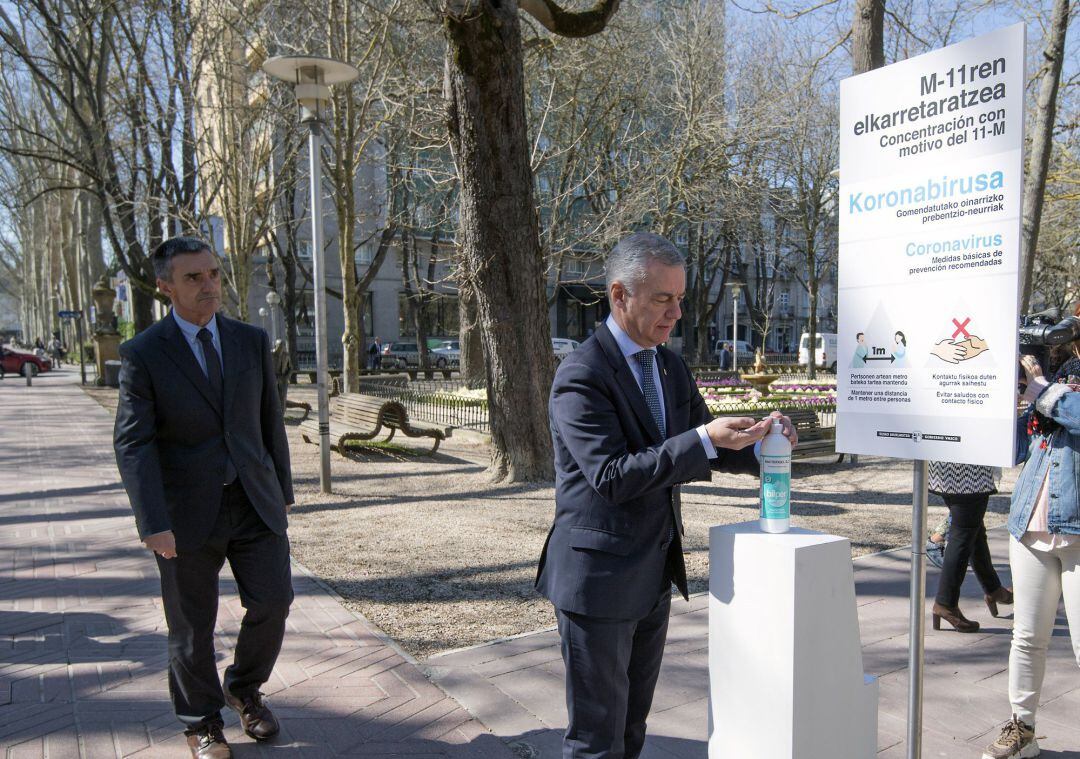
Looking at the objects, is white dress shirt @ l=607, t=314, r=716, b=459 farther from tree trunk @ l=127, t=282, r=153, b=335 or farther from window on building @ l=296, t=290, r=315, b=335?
window on building @ l=296, t=290, r=315, b=335

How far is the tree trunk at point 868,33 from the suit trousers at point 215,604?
8.78 m

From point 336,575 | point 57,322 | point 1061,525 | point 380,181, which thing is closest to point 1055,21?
point 1061,525

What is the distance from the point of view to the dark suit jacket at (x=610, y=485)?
2250mm

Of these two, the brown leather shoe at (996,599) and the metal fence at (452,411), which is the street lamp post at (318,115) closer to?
the metal fence at (452,411)

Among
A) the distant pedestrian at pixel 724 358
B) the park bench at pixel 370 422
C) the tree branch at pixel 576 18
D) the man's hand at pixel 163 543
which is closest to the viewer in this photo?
the man's hand at pixel 163 543

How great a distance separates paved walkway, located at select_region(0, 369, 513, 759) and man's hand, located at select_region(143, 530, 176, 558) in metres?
0.93

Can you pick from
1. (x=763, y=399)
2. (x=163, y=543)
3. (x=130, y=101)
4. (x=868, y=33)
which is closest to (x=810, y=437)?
(x=763, y=399)

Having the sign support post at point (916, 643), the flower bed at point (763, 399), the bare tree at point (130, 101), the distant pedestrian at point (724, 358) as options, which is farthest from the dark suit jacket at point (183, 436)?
the distant pedestrian at point (724, 358)

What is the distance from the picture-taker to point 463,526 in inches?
284

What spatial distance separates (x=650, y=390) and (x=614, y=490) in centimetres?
42

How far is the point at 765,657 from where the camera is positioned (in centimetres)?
242

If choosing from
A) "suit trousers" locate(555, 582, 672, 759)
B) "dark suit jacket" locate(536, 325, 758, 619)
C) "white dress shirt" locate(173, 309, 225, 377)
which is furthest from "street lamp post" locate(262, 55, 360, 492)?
"suit trousers" locate(555, 582, 672, 759)

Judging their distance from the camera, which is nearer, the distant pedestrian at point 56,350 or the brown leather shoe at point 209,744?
the brown leather shoe at point 209,744

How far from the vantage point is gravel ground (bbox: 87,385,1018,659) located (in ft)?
16.4
